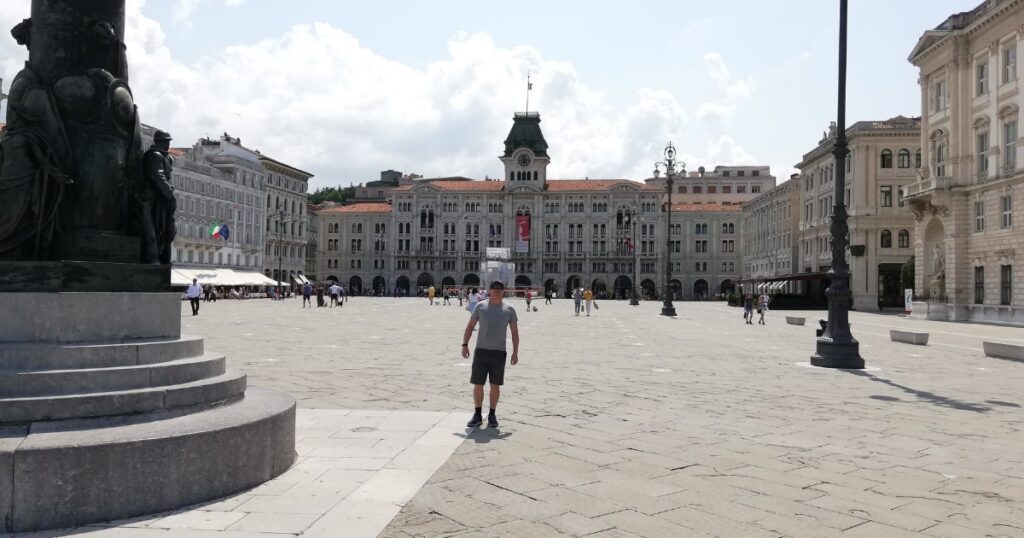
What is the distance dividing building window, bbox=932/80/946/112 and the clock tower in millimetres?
70450

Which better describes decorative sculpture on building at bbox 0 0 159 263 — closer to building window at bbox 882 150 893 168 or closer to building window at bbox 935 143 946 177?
building window at bbox 935 143 946 177

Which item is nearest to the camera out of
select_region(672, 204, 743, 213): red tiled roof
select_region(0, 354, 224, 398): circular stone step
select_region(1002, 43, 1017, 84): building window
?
select_region(0, 354, 224, 398): circular stone step

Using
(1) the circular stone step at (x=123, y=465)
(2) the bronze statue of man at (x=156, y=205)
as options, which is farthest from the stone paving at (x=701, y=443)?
(2) the bronze statue of man at (x=156, y=205)

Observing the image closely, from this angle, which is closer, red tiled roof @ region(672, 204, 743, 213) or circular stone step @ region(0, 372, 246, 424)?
circular stone step @ region(0, 372, 246, 424)

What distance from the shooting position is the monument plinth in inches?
180

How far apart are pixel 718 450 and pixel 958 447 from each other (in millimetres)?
2403

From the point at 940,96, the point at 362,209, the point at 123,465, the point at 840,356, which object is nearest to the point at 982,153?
the point at 940,96

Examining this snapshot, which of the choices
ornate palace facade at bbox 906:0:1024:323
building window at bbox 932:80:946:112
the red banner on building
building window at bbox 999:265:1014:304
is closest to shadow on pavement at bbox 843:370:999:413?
ornate palace facade at bbox 906:0:1024:323

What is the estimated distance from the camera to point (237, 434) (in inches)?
203

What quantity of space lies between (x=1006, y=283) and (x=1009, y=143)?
258 inches

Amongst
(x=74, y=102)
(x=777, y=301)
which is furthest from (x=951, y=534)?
(x=777, y=301)

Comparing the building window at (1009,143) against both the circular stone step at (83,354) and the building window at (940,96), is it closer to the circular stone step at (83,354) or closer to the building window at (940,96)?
the building window at (940,96)

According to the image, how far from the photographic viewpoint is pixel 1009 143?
3566 cm

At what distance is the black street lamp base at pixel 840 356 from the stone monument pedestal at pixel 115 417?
1187cm
